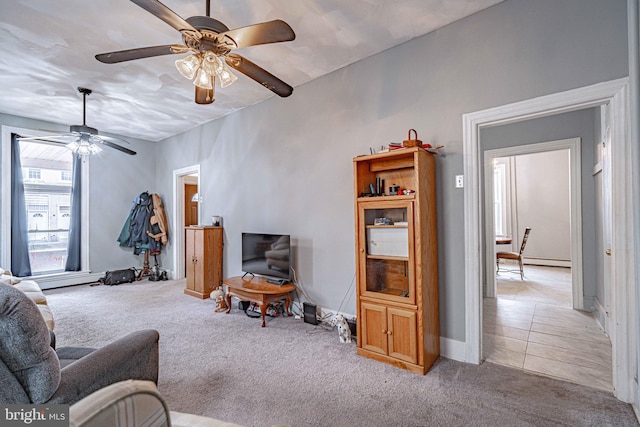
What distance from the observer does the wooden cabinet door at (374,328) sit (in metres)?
2.41

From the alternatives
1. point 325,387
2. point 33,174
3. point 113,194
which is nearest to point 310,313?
point 325,387

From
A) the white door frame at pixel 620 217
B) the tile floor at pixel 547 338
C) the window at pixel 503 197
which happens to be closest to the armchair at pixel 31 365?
the tile floor at pixel 547 338

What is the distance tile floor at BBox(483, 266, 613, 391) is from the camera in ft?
7.39

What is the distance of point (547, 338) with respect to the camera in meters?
2.83

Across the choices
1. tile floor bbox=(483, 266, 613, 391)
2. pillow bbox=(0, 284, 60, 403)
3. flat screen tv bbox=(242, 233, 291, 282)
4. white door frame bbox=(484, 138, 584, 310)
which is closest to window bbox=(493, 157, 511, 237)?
tile floor bbox=(483, 266, 613, 391)

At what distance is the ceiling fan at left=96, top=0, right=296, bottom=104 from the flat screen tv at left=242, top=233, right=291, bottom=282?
190 centimetres

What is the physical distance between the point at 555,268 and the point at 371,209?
6314mm

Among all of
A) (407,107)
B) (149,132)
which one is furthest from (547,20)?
(149,132)

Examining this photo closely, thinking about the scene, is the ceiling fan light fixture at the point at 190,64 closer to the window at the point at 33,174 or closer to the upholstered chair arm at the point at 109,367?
the upholstered chair arm at the point at 109,367

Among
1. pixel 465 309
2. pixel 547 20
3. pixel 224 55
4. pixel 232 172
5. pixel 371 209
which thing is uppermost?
pixel 547 20

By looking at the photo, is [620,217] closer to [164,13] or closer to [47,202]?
[164,13]

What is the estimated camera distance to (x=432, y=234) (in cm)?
247

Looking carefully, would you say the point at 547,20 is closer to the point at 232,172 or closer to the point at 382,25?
the point at 382,25

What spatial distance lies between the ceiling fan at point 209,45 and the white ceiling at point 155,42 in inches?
26.7
